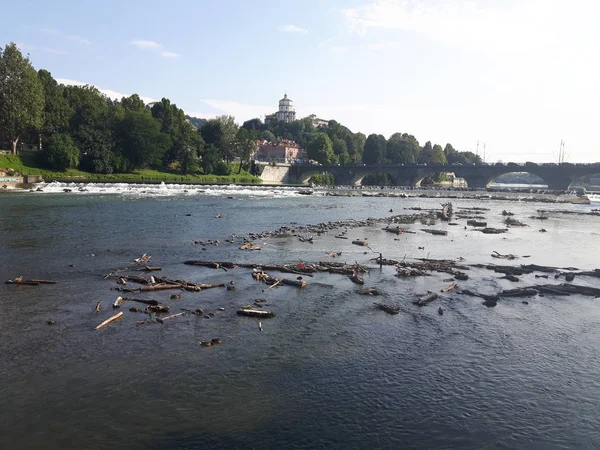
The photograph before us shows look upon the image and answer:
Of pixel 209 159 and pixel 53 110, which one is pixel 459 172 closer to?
pixel 209 159

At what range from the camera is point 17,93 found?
9944 centimetres

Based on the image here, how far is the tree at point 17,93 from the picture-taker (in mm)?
99188

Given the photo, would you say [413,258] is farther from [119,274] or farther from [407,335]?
[119,274]

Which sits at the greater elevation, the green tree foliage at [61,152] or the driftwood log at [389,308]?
the green tree foliage at [61,152]

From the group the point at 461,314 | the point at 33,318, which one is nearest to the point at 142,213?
the point at 33,318

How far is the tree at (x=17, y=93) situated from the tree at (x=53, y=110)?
7.05m

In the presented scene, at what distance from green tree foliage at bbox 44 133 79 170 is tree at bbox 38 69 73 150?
22.3 ft

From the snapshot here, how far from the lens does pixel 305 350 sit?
638 inches

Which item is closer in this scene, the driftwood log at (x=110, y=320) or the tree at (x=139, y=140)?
the driftwood log at (x=110, y=320)

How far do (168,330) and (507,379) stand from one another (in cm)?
1188

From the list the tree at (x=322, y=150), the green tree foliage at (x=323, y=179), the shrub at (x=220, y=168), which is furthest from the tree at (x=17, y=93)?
the tree at (x=322, y=150)

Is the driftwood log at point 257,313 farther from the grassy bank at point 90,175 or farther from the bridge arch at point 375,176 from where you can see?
the bridge arch at point 375,176

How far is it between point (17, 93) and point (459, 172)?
128648 millimetres

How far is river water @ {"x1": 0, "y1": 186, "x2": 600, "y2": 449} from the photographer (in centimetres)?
1145
